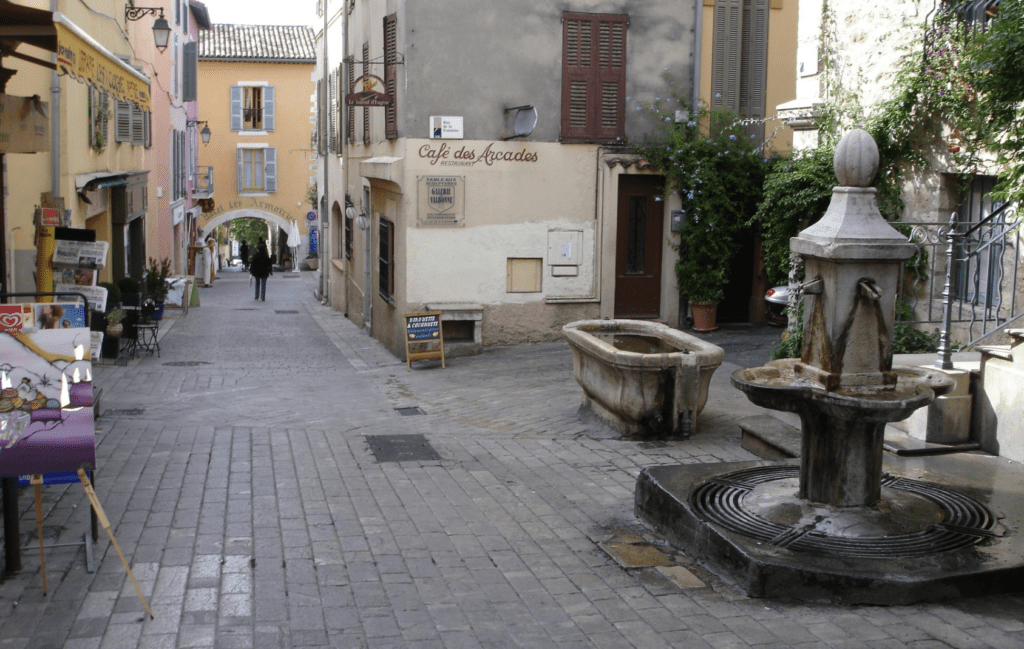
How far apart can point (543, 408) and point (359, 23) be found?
1194 cm

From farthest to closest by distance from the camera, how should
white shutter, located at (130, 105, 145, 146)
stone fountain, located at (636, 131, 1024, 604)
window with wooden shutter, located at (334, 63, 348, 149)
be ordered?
window with wooden shutter, located at (334, 63, 348, 149)
white shutter, located at (130, 105, 145, 146)
stone fountain, located at (636, 131, 1024, 604)

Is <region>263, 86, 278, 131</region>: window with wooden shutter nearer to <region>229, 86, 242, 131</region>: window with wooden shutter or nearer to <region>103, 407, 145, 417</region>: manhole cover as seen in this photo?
<region>229, 86, 242, 131</region>: window with wooden shutter

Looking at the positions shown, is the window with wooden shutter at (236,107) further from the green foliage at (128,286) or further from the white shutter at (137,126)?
the green foliage at (128,286)

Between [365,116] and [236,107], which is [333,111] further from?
[236,107]

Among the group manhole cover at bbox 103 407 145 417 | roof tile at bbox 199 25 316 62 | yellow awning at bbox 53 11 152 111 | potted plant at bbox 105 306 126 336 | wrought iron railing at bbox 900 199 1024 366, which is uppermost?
roof tile at bbox 199 25 316 62

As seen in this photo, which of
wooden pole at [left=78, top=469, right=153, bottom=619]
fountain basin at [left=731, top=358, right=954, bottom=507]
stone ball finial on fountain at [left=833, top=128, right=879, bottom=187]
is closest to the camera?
wooden pole at [left=78, top=469, right=153, bottom=619]

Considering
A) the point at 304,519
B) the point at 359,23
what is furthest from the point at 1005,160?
the point at 359,23

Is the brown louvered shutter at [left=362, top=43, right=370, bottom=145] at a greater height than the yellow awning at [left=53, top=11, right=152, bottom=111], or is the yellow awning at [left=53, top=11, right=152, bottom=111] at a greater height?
the brown louvered shutter at [left=362, top=43, right=370, bottom=145]

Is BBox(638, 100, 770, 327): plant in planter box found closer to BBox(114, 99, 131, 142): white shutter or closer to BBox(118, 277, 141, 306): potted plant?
BBox(118, 277, 141, 306): potted plant

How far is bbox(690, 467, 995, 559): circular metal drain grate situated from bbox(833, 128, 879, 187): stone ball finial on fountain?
204 centimetres

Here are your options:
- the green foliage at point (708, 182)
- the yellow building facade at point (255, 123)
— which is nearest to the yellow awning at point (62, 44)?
the green foliage at point (708, 182)

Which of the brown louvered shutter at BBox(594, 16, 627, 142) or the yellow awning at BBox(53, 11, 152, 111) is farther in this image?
the brown louvered shutter at BBox(594, 16, 627, 142)

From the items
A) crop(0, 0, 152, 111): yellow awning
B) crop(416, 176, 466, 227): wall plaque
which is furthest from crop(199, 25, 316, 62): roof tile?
crop(0, 0, 152, 111): yellow awning

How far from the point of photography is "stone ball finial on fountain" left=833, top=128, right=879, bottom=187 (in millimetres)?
6000
